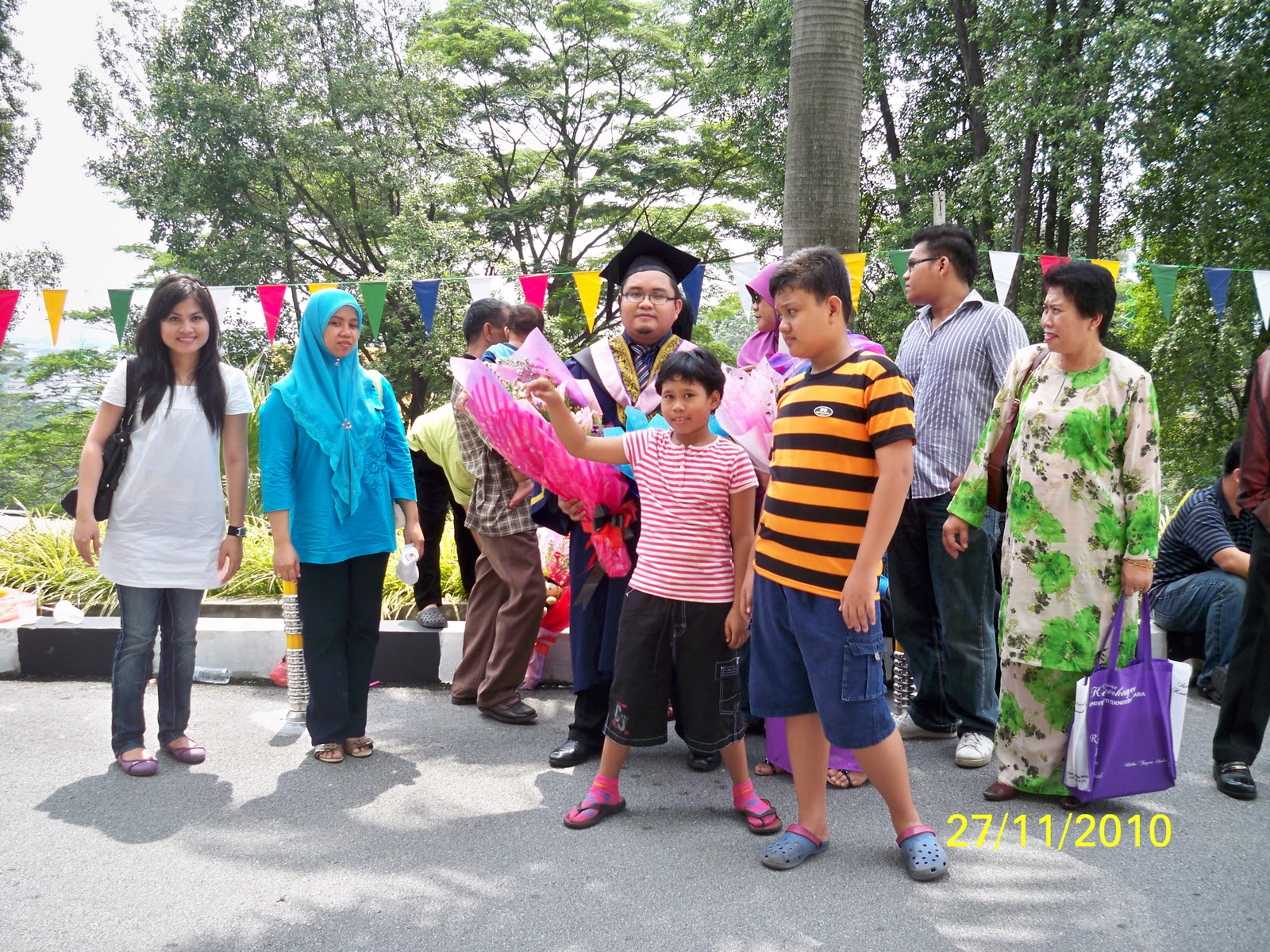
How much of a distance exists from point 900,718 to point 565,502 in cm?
192

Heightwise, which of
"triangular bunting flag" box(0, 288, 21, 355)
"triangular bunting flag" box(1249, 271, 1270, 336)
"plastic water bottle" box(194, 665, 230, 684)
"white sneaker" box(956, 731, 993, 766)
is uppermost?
"triangular bunting flag" box(1249, 271, 1270, 336)

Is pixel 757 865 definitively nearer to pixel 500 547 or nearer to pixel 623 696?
pixel 623 696

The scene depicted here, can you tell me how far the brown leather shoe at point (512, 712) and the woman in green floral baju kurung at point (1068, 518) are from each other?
6.71 ft

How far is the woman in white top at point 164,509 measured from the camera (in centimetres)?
389

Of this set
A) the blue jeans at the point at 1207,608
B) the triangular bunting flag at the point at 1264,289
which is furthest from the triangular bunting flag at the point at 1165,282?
the blue jeans at the point at 1207,608

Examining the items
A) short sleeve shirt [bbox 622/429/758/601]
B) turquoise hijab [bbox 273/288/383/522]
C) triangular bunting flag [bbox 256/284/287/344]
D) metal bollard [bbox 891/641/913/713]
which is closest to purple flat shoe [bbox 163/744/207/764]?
turquoise hijab [bbox 273/288/383/522]

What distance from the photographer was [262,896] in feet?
9.48

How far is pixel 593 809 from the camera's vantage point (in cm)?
344

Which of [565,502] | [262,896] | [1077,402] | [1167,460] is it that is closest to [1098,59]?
[1167,460]

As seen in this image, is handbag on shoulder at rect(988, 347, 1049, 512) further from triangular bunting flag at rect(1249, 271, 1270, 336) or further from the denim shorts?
triangular bunting flag at rect(1249, 271, 1270, 336)

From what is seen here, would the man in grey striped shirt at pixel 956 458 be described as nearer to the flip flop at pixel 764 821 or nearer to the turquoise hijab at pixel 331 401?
the flip flop at pixel 764 821

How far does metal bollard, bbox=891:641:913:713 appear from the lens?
15.2 ft

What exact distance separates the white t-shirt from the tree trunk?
3308mm
